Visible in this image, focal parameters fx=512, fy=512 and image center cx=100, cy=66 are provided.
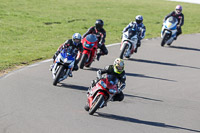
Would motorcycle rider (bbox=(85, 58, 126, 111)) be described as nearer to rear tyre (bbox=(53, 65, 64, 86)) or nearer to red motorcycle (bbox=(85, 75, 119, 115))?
red motorcycle (bbox=(85, 75, 119, 115))

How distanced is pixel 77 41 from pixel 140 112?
378 centimetres

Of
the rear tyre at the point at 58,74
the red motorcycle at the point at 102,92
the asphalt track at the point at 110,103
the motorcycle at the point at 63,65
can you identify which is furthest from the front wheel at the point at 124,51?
the red motorcycle at the point at 102,92

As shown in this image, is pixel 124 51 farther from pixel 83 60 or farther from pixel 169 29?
pixel 169 29

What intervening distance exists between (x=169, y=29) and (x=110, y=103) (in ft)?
34.5

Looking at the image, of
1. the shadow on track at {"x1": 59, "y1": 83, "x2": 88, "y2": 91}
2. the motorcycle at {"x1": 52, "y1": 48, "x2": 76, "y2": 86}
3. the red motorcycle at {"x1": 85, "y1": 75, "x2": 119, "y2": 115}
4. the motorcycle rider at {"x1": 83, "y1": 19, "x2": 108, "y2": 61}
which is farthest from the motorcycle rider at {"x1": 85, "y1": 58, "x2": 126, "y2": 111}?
the motorcycle rider at {"x1": 83, "y1": 19, "x2": 108, "y2": 61}

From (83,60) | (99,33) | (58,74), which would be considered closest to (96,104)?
(58,74)

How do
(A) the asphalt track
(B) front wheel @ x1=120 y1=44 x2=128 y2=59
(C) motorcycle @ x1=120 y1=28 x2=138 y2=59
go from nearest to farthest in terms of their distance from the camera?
(A) the asphalt track → (B) front wheel @ x1=120 y1=44 x2=128 y2=59 → (C) motorcycle @ x1=120 y1=28 x2=138 y2=59

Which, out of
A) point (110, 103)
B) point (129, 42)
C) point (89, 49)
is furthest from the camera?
point (129, 42)

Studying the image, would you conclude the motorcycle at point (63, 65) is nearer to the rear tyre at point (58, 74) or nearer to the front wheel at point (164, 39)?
the rear tyre at point (58, 74)

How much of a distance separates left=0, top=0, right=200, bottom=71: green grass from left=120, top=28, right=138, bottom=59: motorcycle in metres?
2.89

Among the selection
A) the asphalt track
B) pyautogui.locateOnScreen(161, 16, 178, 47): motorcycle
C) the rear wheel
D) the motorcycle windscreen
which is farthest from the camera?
pyautogui.locateOnScreen(161, 16, 178, 47): motorcycle

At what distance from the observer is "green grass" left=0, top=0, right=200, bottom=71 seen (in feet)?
68.5

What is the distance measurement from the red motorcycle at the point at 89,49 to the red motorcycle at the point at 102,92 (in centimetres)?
531

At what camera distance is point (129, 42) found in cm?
1961
